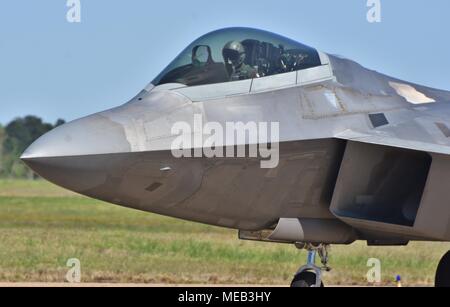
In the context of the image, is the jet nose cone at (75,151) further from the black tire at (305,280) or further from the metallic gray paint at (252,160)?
the black tire at (305,280)

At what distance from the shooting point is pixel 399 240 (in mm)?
11188

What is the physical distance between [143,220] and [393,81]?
1603cm

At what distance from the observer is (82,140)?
338 inches

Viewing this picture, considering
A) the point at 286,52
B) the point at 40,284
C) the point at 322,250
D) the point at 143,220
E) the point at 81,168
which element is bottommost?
the point at 143,220

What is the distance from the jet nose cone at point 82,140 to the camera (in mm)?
8469

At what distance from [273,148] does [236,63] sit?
937mm

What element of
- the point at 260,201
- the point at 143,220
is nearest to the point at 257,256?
the point at 143,220

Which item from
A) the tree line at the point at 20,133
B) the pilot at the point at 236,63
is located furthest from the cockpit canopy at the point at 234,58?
the tree line at the point at 20,133

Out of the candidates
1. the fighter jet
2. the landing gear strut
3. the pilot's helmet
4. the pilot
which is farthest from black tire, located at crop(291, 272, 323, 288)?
the pilot's helmet

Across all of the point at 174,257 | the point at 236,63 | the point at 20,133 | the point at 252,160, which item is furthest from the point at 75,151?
the point at 20,133

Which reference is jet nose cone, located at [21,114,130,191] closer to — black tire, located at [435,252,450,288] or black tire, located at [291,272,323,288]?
black tire, located at [291,272,323,288]

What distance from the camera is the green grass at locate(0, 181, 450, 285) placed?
16.6m

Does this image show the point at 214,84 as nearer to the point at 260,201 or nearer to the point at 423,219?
the point at 260,201

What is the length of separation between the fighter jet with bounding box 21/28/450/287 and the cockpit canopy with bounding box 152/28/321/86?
0.01 metres
